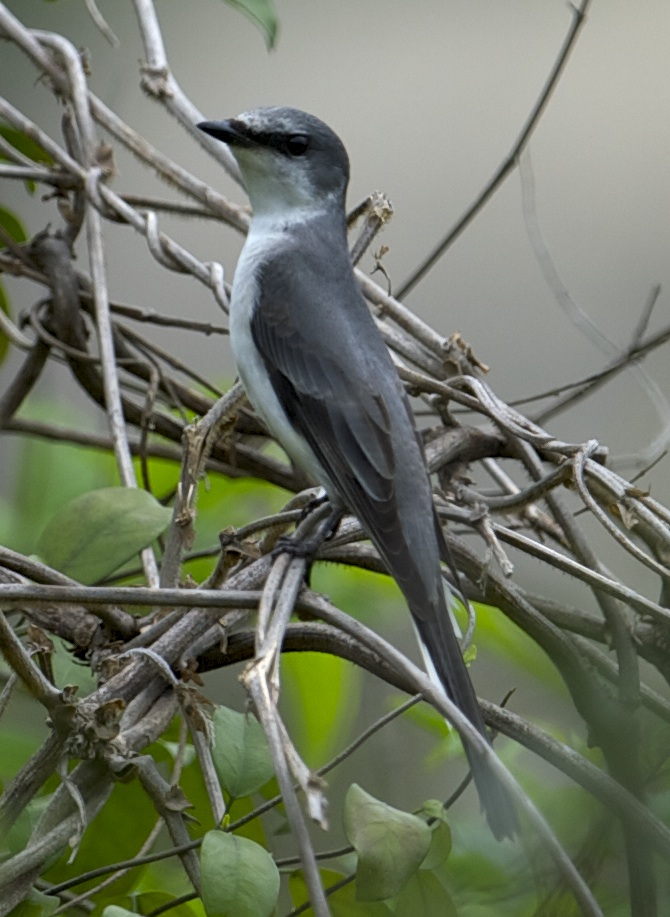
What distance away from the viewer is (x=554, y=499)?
5.48 feet

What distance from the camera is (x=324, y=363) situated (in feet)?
6.05

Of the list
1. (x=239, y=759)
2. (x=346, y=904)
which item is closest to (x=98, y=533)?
(x=239, y=759)

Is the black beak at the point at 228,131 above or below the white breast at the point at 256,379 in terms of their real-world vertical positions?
above

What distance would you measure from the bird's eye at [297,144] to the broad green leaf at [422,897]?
4.65 feet

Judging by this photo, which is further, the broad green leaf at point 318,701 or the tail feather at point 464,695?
the broad green leaf at point 318,701

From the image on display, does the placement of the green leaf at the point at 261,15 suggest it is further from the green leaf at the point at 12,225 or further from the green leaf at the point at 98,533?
the green leaf at the point at 98,533

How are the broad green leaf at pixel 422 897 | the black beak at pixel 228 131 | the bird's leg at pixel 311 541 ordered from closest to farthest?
the broad green leaf at pixel 422 897
the bird's leg at pixel 311 541
the black beak at pixel 228 131

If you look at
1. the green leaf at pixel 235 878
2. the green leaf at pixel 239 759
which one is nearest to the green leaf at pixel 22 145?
the green leaf at pixel 239 759

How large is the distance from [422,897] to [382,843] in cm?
16

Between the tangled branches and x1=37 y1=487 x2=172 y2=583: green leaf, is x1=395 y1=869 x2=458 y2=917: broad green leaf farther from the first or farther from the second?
x1=37 y1=487 x2=172 y2=583: green leaf

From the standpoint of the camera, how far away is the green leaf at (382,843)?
97 cm

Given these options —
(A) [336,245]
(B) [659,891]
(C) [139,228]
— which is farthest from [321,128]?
(B) [659,891]

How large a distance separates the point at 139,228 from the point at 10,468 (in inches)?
59.6

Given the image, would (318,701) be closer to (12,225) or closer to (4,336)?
(4,336)
